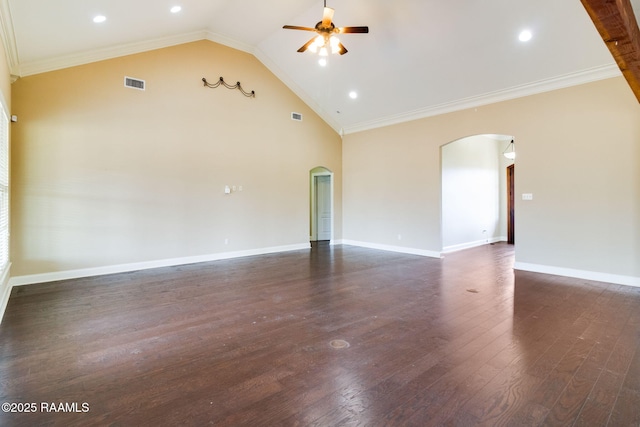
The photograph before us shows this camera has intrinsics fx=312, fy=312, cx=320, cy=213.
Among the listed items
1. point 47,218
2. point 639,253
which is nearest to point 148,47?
point 47,218

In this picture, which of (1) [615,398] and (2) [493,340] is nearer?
(1) [615,398]

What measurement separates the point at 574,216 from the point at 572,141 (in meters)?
1.27

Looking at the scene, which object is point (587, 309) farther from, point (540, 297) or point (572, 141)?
point (572, 141)

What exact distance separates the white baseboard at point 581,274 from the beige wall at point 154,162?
5.15 meters

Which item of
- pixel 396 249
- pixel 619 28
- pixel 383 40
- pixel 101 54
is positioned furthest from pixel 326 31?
pixel 396 249

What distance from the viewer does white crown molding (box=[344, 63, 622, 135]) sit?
16.2 ft

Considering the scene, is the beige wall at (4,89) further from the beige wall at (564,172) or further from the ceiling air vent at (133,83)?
the beige wall at (564,172)

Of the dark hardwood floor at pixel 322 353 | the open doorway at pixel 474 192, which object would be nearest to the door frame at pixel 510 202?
the open doorway at pixel 474 192

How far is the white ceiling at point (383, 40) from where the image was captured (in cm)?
425

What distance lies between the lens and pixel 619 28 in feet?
7.84

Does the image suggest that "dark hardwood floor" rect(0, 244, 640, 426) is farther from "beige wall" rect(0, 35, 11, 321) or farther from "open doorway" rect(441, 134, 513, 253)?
"open doorway" rect(441, 134, 513, 253)

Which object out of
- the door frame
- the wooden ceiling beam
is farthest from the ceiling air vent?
the door frame

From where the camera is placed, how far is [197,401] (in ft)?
6.70

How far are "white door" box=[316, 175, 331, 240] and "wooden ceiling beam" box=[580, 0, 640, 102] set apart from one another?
726 centimetres
